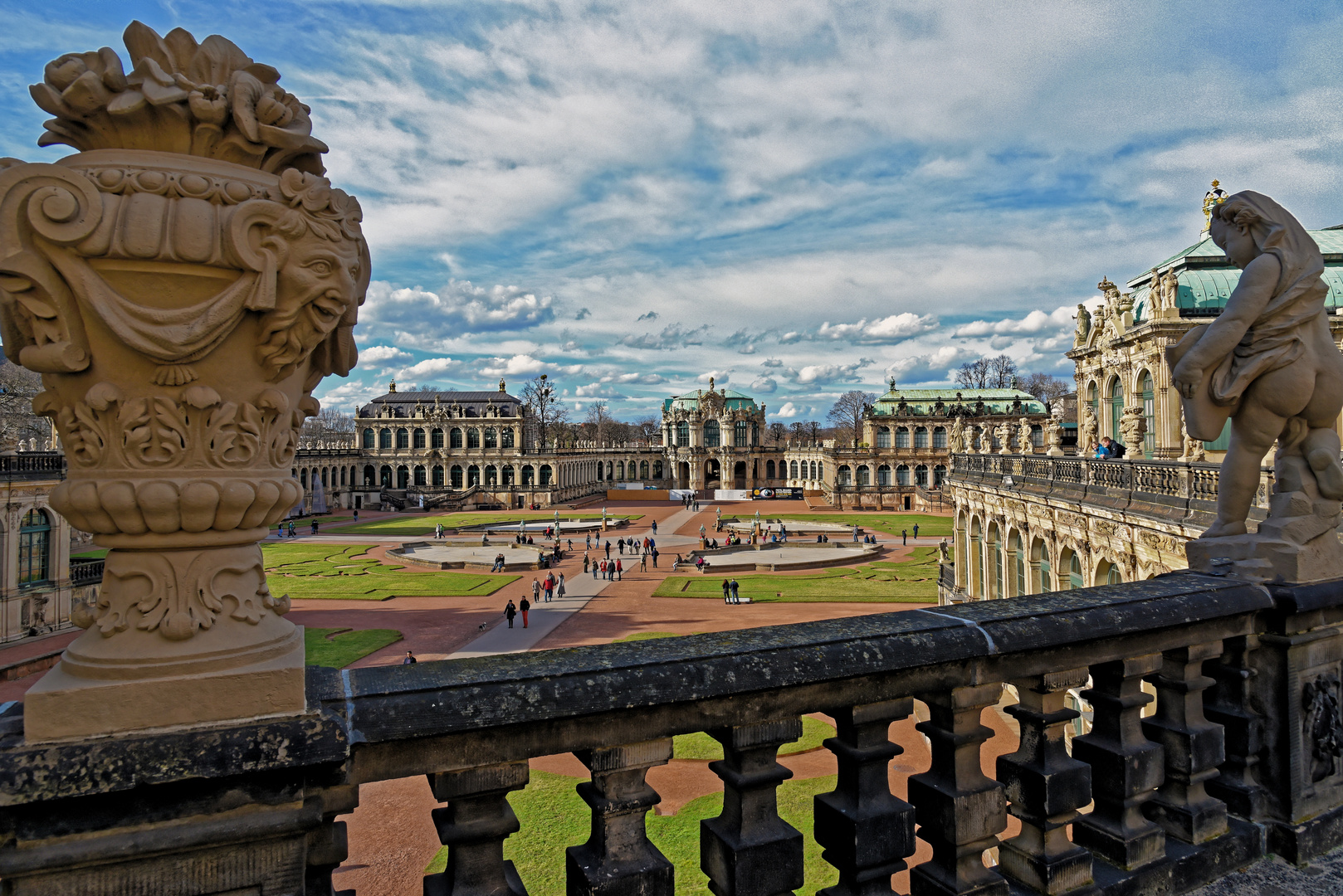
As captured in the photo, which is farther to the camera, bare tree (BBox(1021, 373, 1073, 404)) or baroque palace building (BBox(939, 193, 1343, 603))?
bare tree (BBox(1021, 373, 1073, 404))

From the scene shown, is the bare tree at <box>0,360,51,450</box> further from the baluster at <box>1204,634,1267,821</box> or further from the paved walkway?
the baluster at <box>1204,634,1267,821</box>

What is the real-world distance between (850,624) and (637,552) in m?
44.3

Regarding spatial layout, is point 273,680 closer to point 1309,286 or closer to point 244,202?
point 244,202

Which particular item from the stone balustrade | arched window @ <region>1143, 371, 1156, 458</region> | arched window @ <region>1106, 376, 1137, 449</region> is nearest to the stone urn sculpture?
the stone balustrade

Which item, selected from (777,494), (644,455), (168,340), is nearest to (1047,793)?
(168,340)

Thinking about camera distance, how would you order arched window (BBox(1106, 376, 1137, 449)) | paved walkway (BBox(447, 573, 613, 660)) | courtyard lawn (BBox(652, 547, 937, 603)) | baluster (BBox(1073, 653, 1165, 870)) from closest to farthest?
baluster (BBox(1073, 653, 1165, 870)) < paved walkway (BBox(447, 573, 613, 660)) < arched window (BBox(1106, 376, 1137, 449)) < courtyard lawn (BBox(652, 547, 937, 603))

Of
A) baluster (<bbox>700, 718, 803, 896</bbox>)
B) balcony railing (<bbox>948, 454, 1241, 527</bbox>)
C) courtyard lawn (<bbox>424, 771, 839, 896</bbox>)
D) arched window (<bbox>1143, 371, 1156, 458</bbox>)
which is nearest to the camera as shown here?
baluster (<bbox>700, 718, 803, 896</bbox>)

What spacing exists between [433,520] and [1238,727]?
231 ft

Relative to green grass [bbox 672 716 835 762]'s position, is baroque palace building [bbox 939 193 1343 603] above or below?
above

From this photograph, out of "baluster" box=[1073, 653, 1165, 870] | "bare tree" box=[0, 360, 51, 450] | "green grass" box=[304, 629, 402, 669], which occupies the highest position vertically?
"bare tree" box=[0, 360, 51, 450]

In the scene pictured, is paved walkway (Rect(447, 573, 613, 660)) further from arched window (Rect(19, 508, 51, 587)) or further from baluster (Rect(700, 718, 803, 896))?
baluster (Rect(700, 718, 803, 896))

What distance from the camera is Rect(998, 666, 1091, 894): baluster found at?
322 cm

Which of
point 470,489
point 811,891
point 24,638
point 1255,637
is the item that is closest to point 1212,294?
point 811,891

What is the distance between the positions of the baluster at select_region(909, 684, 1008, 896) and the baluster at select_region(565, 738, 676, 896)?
1192mm
